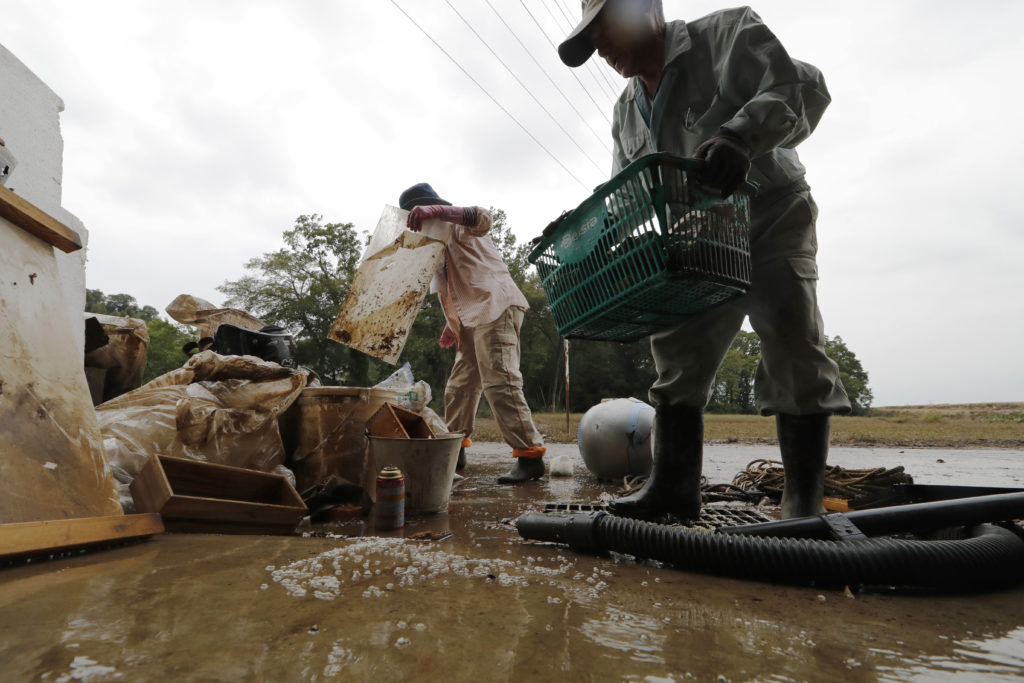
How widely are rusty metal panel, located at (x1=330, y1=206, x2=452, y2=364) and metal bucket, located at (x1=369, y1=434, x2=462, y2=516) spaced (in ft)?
3.19

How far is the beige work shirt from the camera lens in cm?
423

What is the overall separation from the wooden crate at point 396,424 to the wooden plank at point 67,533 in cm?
127

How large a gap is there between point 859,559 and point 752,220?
4.63 ft

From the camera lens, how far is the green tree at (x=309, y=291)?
30.0 metres

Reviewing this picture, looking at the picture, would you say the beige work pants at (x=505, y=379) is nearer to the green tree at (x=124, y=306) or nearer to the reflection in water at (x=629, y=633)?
the reflection in water at (x=629, y=633)

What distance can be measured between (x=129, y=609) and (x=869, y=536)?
2179 millimetres

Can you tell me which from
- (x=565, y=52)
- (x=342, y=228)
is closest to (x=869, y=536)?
(x=565, y=52)

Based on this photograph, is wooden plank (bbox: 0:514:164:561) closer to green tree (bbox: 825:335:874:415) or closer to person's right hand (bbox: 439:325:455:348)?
person's right hand (bbox: 439:325:455:348)

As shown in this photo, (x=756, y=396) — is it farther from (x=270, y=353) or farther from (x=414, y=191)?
(x=270, y=353)

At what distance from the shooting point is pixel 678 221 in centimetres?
188

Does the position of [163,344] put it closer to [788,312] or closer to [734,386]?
[788,312]

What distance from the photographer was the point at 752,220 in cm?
229

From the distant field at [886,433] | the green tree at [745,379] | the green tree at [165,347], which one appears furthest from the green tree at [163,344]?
the green tree at [745,379]

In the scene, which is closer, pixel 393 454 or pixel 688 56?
pixel 688 56
